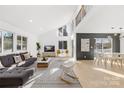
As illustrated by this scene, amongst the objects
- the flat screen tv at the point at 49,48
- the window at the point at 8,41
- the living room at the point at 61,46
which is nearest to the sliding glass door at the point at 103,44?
the living room at the point at 61,46

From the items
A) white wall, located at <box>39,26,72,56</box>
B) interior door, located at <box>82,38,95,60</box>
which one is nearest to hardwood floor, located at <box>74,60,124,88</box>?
→ interior door, located at <box>82,38,95,60</box>

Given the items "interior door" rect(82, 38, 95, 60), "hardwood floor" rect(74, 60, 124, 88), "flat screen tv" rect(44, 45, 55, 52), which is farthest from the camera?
"flat screen tv" rect(44, 45, 55, 52)

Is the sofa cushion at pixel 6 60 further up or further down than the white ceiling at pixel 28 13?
further down

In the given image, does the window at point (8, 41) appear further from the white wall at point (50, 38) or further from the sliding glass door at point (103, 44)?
the white wall at point (50, 38)

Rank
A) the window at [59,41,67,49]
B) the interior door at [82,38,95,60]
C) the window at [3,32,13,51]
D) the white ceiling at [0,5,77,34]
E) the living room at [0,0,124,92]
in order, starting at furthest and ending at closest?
the window at [59,41,67,49]
the interior door at [82,38,95,60]
the window at [3,32,13,51]
the white ceiling at [0,5,77,34]
the living room at [0,0,124,92]

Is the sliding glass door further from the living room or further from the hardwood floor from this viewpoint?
the hardwood floor

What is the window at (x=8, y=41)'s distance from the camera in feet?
22.9

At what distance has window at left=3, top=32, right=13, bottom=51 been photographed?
6982 mm

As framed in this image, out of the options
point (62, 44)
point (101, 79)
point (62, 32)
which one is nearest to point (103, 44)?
point (62, 44)

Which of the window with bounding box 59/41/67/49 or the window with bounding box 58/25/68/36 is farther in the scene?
the window with bounding box 58/25/68/36

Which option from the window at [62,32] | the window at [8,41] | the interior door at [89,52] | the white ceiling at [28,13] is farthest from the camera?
the window at [62,32]

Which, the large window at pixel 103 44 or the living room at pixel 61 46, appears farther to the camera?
the large window at pixel 103 44

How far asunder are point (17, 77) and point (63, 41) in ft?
41.2

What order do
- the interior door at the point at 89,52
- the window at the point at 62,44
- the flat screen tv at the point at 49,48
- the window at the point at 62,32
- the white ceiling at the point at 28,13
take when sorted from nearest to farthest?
the white ceiling at the point at 28,13
the interior door at the point at 89,52
the flat screen tv at the point at 49,48
the window at the point at 62,44
the window at the point at 62,32
